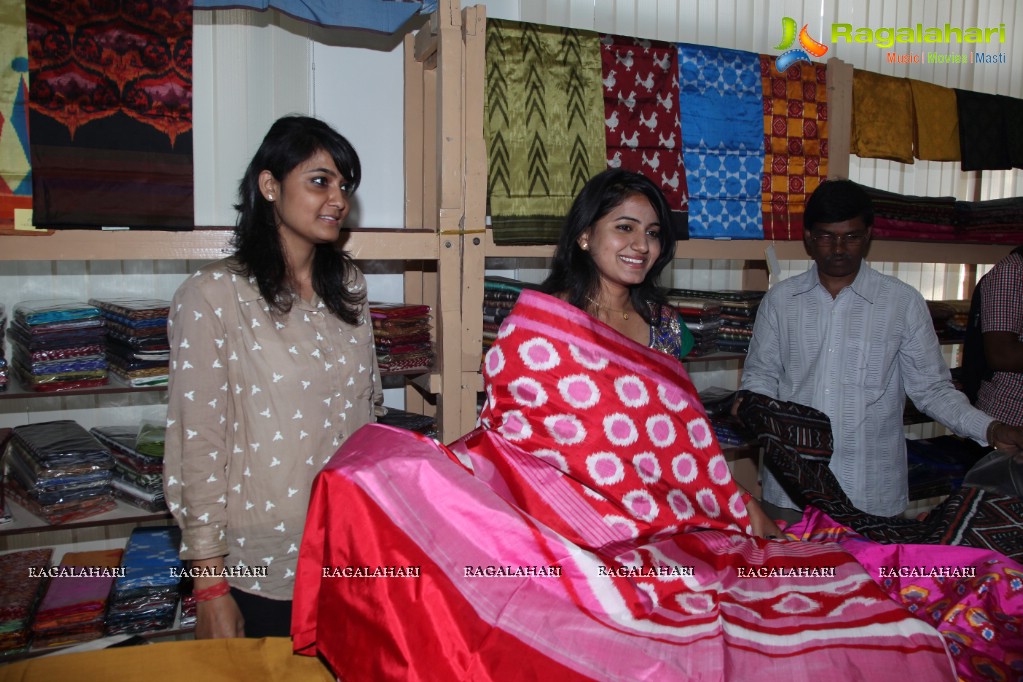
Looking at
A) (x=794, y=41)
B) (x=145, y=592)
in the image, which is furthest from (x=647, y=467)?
(x=794, y=41)


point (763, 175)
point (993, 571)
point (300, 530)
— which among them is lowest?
point (300, 530)

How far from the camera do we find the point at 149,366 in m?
2.47

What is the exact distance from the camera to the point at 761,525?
1.64 m

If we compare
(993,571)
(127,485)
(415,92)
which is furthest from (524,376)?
(415,92)

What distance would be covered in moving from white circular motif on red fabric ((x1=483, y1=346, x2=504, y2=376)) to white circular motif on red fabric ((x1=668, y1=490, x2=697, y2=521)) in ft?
1.48

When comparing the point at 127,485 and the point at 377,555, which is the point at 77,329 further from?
the point at 377,555

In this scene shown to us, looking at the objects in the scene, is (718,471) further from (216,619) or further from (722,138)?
(722,138)

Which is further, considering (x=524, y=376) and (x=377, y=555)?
(x=524, y=376)

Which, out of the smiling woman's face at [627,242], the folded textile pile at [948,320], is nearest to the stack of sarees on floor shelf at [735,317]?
the folded textile pile at [948,320]

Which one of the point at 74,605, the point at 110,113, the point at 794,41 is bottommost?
the point at 74,605

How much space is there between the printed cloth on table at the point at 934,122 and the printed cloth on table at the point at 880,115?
0.06 m

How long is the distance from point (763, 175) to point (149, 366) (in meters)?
2.53

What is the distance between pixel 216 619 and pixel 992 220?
4143 mm

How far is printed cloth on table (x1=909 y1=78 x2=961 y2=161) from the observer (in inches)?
140
